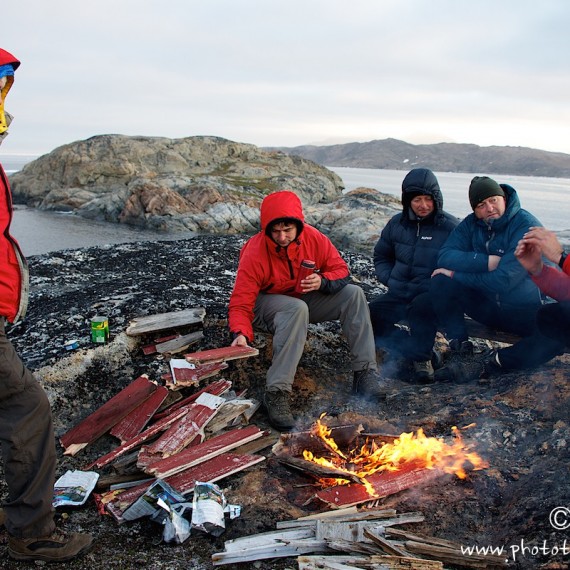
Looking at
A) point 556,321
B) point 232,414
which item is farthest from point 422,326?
point 232,414

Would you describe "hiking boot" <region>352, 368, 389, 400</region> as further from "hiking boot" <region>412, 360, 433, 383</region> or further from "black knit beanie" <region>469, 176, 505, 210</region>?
"black knit beanie" <region>469, 176, 505, 210</region>

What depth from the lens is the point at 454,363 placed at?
612cm

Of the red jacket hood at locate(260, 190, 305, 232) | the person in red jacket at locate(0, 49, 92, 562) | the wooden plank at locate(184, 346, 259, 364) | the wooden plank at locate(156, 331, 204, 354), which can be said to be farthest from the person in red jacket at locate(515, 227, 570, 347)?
the person in red jacket at locate(0, 49, 92, 562)

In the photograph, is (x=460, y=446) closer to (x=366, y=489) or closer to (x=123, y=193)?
(x=366, y=489)

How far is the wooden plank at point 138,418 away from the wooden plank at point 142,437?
12 centimetres

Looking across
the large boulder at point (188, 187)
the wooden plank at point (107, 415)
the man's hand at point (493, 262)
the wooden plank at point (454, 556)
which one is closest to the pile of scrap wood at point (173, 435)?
the wooden plank at point (107, 415)

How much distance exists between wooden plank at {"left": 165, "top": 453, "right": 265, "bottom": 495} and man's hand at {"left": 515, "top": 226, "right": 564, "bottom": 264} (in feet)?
10.6

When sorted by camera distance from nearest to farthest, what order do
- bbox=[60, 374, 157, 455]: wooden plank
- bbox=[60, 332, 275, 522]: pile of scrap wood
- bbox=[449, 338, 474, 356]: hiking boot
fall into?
bbox=[60, 332, 275, 522]: pile of scrap wood → bbox=[60, 374, 157, 455]: wooden plank → bbox=[449, 338, 474, 356]: hiking boot

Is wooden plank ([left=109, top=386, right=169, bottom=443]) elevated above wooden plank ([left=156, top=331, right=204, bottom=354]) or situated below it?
below

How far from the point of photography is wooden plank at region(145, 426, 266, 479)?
425 cm

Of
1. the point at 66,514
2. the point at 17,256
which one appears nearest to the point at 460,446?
the point at 66,514

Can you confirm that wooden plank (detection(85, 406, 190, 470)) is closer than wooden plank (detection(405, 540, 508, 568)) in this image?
No

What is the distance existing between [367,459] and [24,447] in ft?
8.61

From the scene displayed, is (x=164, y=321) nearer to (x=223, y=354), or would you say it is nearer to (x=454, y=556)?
(x=223, y=354)
